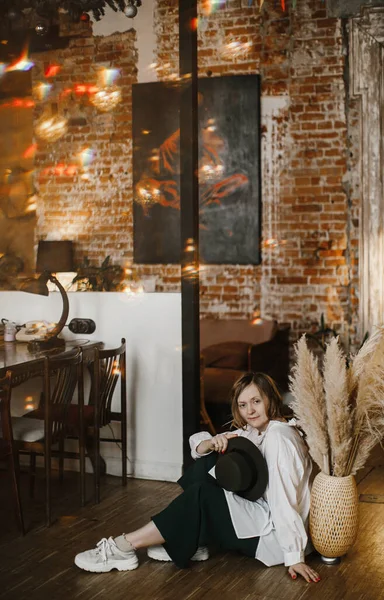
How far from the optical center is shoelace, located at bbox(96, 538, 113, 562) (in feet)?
9.95

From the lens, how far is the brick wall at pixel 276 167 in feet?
20.4

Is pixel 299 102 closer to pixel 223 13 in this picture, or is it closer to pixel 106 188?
pixel 223 13

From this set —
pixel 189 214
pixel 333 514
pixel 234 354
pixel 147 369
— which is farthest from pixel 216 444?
pixel 234 354

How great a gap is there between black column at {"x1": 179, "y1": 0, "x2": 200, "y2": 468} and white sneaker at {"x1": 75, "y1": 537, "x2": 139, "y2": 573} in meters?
1.18

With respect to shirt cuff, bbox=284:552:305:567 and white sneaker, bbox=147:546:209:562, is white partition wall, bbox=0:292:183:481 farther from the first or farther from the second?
shirt cuff, bbox=284:552:305:567

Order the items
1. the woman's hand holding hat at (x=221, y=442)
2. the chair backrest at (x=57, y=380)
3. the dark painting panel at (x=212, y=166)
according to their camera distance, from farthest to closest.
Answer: the dark painting panel at (x=212, y=166) < the chair backrest at (x=57, y=380) < the woman's hand holding hat at (x=221, y=442)

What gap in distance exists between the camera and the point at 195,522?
9.78 ft

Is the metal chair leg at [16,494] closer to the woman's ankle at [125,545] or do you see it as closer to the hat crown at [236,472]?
the woman's ankle at [125,545]

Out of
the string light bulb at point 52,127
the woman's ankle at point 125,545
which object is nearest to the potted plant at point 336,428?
the woman's ankle at point 125,545

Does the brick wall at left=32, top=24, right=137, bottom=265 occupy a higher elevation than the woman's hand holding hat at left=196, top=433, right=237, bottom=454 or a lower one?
higher

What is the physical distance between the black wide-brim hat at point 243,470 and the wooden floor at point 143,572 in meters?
0.34

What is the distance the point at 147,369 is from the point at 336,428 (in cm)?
166

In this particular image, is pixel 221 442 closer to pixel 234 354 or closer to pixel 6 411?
pixel 6 411

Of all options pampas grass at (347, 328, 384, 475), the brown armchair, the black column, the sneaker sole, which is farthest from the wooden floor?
the brown armchair
